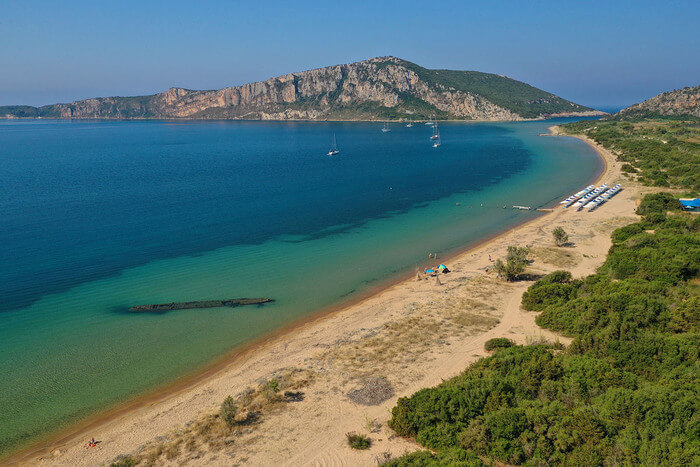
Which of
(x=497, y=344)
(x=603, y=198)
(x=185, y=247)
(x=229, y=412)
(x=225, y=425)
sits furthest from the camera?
(x=603, y=198)

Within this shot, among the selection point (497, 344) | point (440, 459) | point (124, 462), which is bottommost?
point (124, 462)

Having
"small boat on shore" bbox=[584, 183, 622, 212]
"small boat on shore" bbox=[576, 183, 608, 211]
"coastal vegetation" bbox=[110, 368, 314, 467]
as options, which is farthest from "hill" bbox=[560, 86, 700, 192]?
"coastal vegetation" bbox=[110, 368, 314, 467]

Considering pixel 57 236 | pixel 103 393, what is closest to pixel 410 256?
pixel 103 393

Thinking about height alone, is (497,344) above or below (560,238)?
below

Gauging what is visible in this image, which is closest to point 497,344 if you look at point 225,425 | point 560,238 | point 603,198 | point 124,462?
point 225,425

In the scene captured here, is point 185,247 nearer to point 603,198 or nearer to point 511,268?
point 511,268

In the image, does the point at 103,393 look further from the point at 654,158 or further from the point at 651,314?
the point at 654,158

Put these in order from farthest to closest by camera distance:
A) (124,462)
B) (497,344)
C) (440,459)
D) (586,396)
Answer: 1. (497,344)
2. (586,396)
3. (124,462)
4. (440,459)

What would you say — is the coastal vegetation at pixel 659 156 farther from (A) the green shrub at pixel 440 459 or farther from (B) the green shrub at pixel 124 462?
(B) the green shrub at pixel 124 462
